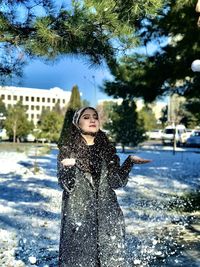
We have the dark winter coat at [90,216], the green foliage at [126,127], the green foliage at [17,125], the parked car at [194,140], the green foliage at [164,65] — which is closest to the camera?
the dark winter coat at [90,216]

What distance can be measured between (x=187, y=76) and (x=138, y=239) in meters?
4.65

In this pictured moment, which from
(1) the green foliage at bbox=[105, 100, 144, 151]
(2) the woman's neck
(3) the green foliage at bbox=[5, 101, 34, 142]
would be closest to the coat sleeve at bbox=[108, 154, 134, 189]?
(2) the woman's neck

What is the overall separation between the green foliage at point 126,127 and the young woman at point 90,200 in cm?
2432

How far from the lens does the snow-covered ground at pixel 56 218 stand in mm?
5676

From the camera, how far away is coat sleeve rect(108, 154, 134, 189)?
3857mm

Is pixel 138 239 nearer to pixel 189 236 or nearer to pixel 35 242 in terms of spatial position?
pixel 189 236

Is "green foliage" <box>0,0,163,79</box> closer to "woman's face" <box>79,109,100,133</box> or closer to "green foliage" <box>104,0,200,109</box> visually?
"woman's face" <box>79,109,100,133</box>

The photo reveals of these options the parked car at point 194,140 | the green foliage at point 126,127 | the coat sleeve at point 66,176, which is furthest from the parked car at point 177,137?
the coat sleeve at point 66,176

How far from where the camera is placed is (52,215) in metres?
8.73

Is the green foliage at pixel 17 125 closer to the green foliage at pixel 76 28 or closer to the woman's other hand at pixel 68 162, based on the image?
the green foliage at pixel 76 28

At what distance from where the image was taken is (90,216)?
150 inches

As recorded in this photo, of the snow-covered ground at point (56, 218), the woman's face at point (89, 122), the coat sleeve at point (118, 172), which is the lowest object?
the snow-covered ground at point (56, 218)

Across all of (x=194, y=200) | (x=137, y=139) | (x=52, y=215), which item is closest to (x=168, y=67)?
(x=194, y=200)

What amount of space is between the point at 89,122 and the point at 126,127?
25.3 metres
